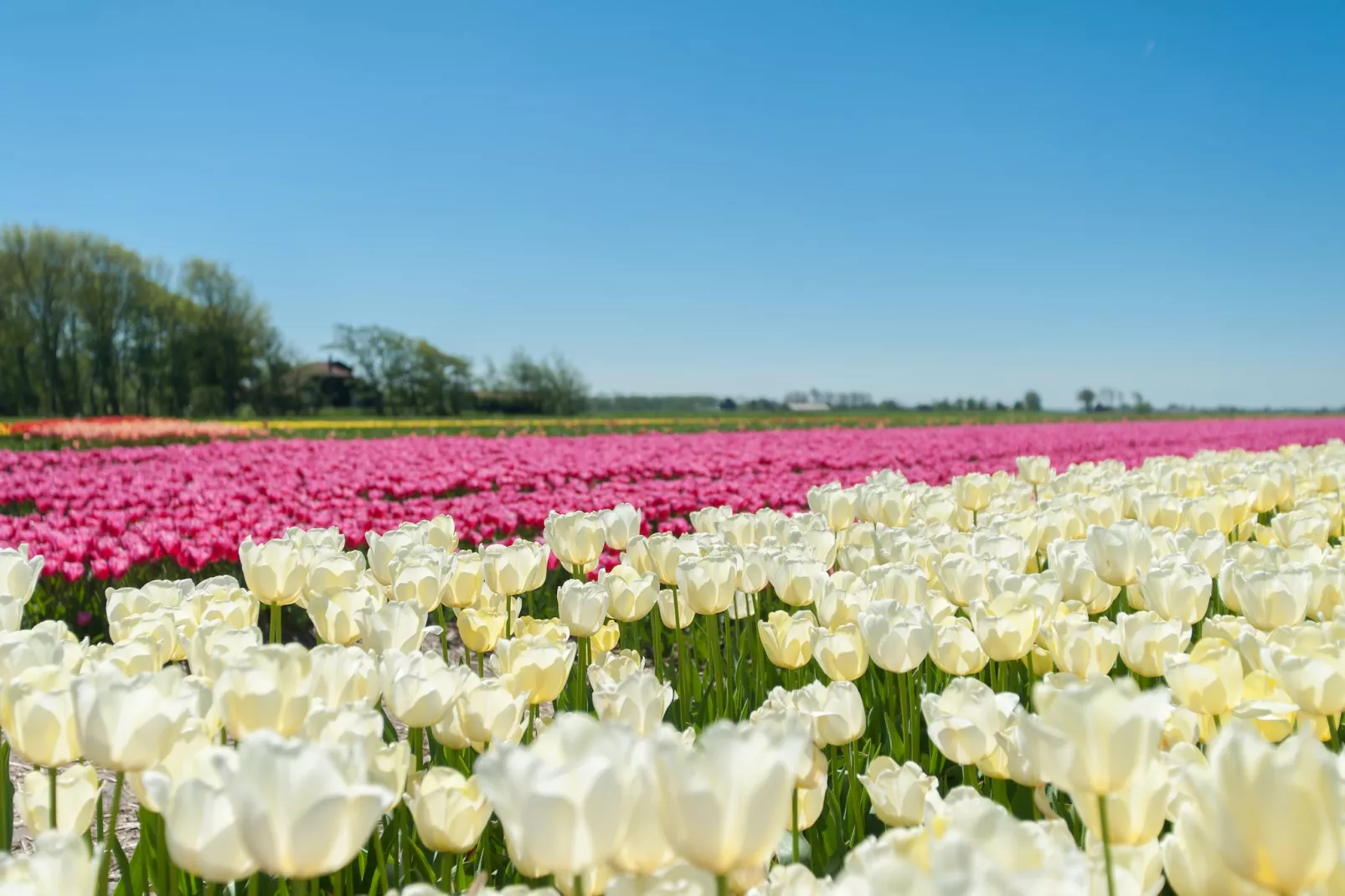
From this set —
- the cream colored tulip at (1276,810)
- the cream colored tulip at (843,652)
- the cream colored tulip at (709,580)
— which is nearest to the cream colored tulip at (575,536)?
the cream colored tulip at (709,580)

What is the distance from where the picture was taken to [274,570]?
205cm

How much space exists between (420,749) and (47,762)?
0.63 metres

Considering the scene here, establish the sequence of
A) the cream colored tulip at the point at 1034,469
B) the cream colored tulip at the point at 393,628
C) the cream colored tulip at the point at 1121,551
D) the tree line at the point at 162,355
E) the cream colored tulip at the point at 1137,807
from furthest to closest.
A: the tree line at the point at 162,355, the cream colored tulip at the point at 1034,469, the cream colored tulip at the point at 1121,551, the cream colored tulip at the point at 393,628, the cream colored tulip at the point at 1137,807

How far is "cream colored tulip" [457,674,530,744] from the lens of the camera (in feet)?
4.58

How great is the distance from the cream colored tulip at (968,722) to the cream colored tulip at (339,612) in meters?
1.15

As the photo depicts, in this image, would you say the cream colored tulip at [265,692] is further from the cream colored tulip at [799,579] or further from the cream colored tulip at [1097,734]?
the cream colored tulip at [799,579]

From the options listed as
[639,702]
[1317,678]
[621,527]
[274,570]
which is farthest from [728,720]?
[621,527]

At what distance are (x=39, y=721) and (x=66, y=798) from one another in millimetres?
312

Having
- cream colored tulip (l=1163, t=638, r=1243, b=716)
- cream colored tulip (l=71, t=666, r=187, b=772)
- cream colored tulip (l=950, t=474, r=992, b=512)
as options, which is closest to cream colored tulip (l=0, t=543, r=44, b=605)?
cream colored tulip (l=71, t=666, r=187, b=772)

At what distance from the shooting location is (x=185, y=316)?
163ft

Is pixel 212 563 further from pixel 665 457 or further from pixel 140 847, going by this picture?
pixel 665 457

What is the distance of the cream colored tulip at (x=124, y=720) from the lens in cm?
108

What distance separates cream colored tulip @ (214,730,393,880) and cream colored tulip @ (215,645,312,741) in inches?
11.7

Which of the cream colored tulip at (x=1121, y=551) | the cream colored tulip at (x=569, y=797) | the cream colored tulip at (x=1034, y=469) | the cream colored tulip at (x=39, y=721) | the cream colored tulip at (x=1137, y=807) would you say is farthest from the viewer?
the cream colored tulip at (x=1034, y=469)
